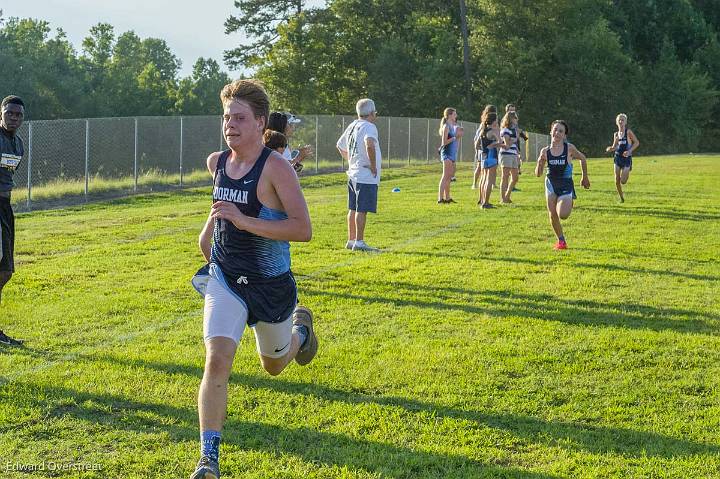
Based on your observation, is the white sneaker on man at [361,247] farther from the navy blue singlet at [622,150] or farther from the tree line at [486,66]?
the tree line at [486,66]

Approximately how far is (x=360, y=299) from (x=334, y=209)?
381 inches

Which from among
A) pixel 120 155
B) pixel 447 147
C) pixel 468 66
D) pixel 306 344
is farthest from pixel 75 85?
pixel 306 344

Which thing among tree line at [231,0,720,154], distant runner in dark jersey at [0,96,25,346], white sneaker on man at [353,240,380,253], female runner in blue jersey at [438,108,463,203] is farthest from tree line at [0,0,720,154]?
distant runner in dark jersey at [0,96,25,346]

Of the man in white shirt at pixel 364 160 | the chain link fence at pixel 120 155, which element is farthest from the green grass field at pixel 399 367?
the chain link fence at pixel 120 155

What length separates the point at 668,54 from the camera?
6856cm

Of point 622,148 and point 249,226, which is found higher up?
point 622,148

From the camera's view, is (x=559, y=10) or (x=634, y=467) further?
(x=559, y=10)

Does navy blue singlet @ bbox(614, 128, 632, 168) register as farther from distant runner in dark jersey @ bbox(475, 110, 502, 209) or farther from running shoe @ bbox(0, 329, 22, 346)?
running shoe @ bbox(0, 329, 22, 346)

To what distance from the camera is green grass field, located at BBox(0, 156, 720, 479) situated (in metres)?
5.16

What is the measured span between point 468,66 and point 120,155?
→ 119 feet

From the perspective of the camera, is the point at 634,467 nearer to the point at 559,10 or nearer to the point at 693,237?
the point at 693,237

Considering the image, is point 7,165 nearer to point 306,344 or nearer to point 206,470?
point 306,344

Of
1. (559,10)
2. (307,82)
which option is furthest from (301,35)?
(559,10)

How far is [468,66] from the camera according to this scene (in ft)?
202
